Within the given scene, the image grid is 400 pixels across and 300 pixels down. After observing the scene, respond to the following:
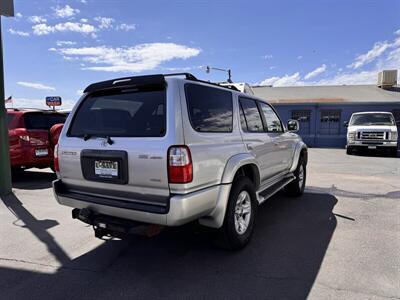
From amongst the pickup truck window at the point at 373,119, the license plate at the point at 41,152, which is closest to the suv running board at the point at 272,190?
the license plate at the point at 41,152

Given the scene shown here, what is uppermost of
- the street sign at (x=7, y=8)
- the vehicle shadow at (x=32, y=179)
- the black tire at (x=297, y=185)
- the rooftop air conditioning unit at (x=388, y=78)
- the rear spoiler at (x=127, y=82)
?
the rooftop air conditioning unit at (x=388, y=78)

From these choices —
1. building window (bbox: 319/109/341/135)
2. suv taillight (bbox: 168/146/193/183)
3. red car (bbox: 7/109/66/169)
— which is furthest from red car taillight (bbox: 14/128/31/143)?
building window (bbox: 319/109/341/135)

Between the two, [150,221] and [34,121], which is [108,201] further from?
[34,121]

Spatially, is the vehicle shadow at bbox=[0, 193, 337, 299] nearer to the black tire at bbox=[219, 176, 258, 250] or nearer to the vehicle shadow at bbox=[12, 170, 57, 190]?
the black tire at bbox=[219, 176, 258, 250]

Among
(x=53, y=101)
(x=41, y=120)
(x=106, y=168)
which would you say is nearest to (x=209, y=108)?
(x=106, y=168)

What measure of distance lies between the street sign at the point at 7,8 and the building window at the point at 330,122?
769 inches

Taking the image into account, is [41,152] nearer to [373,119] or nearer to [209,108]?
[209,108]

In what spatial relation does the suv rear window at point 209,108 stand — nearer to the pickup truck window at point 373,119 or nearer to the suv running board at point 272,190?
the suv running board at point 272,190

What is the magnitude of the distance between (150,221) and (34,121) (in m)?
6.48

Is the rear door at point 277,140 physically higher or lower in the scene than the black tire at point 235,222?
higher

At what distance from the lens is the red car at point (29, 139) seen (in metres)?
7.80

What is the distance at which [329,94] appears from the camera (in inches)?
945

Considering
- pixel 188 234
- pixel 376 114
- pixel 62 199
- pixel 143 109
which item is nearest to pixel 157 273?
pixel 188 234

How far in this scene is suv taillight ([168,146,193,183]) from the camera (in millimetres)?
2927
